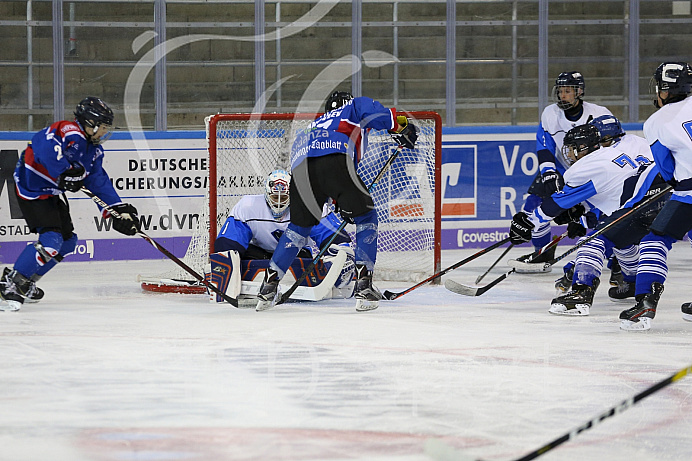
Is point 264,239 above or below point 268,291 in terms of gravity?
above

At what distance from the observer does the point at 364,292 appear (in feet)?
14.7

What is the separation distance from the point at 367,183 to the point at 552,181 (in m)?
1.09

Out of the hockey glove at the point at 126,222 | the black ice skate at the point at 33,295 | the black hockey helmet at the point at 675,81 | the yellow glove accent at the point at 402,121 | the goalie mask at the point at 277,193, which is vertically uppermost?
the black hockey helmet at the point at 675,81

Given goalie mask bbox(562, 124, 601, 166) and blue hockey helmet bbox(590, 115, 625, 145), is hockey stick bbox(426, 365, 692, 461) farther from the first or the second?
blue hockey helmet bbox(590, 115, 625, 145)

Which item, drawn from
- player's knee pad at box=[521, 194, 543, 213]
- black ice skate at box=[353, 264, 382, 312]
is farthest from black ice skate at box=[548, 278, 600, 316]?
player's knee pad at box=[521, 194, 543, 213]

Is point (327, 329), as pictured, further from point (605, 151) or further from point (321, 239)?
point (605, 151)

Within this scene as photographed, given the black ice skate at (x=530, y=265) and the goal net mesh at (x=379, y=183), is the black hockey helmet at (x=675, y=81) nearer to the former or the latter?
the goal net mesh at (x=379, y=183)

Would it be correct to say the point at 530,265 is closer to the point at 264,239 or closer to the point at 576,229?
the point at 576,229

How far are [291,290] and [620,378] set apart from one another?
1.90m

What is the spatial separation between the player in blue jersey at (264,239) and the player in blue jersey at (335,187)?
0.22 m

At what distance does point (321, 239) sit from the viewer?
4867 millimetres

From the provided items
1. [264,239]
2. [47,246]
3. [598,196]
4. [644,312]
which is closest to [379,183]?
[264,239]

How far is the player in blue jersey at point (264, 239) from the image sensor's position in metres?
4.64

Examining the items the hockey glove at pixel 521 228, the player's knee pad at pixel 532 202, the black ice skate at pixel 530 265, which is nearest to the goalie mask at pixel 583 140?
the hockey glove at pixel 521 228
